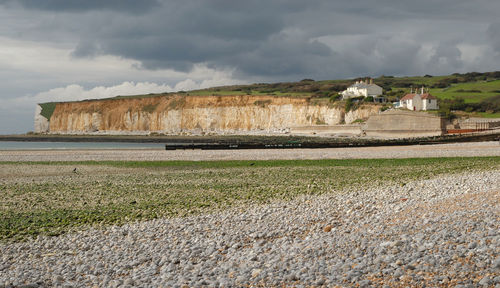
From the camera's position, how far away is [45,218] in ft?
40.8

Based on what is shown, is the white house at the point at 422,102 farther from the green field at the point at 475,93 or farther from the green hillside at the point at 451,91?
the green field at the point at 475,93

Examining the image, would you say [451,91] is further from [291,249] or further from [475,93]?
[291,249]

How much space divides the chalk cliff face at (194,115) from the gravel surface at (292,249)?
75.9 m

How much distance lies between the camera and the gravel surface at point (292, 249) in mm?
6590

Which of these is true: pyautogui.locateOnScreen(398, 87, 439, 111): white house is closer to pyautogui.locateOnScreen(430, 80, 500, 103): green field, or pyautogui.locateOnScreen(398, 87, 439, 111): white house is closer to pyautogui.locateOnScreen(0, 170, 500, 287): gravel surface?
pyautogui.locateOnScreen(430, 80, 500, 103): green field

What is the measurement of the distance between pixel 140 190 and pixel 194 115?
3729 inches

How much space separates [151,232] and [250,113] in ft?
312

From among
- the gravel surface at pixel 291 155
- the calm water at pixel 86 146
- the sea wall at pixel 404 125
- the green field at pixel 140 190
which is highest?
the sea wall at pixel 404 125

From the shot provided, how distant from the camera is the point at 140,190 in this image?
17766 millimetres

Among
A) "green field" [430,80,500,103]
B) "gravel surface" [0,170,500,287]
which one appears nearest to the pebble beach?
"gravel surface" [0,170,500,287]

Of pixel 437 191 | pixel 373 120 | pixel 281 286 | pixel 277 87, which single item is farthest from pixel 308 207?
pixel 277 87

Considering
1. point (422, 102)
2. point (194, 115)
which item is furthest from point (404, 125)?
point (194, 115)

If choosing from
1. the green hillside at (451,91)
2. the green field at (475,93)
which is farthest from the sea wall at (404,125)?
the green field at (475,93)

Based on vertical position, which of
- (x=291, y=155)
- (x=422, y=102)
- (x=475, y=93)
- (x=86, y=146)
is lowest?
(x=291, y=155)
